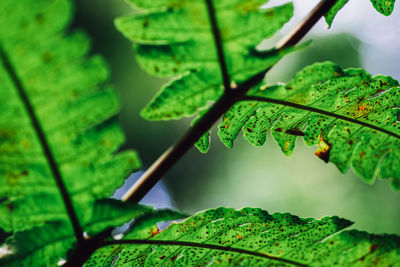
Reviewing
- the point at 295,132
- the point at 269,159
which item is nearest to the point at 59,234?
the point at 295,132

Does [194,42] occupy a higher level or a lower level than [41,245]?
higher

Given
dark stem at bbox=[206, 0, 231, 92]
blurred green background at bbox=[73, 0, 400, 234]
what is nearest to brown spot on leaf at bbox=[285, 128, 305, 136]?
dark stem at bbox=[206, 0, 231, 92]

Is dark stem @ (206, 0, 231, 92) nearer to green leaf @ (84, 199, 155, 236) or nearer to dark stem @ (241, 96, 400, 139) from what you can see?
dark stem @ (241, 96, 400, 139)

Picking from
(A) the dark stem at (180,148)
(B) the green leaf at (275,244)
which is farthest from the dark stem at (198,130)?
(B) the green leaf at (275,244)

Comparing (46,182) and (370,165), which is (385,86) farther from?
(46,182)

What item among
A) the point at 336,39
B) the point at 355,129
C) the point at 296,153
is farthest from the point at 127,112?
the point at 355,129

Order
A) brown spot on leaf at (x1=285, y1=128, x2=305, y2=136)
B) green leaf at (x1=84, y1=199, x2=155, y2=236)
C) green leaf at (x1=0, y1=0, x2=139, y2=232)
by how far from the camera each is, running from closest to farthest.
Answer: green leaf at (x1=0, y1=0, x2=139, y2=232) < green leaf at (x1=84, y1=199, x2=155, y2=236) < brown spot on leaf at (x1=285, y1=128, x2=305, y2=136)

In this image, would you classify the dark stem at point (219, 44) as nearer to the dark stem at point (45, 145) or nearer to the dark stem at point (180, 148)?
the dark stem at point (180, 148)

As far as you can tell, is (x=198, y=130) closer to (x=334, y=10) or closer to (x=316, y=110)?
(x=316, y=110)
